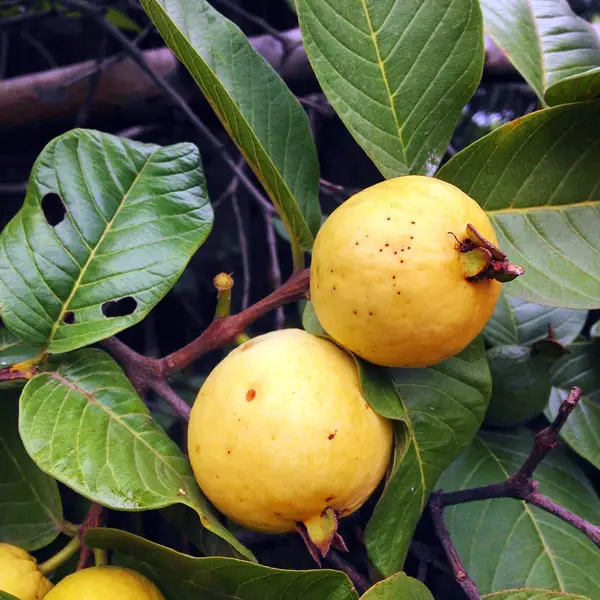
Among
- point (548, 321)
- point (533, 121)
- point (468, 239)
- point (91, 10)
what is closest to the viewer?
point (468, 239)

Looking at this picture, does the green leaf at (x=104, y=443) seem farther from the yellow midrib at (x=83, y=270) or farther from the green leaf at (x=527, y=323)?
the green leaf at (x=527, y=323)

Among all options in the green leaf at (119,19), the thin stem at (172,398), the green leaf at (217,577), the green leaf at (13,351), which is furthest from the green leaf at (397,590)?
the green leaf at (119,19)

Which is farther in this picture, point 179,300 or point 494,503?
point 179,300

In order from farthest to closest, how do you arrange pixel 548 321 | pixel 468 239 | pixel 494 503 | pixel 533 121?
pixel 548 321 < pixel 494 503 < pixel 533 121 < pixel 468 239

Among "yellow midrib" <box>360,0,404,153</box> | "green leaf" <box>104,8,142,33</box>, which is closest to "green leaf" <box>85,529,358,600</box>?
"yellow midrib" <box>360,0,404,153</box>

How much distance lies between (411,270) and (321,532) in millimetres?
269

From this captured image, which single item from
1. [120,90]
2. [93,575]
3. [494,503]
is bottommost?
[494,503]

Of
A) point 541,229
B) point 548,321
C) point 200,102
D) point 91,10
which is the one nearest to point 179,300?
point 200,102

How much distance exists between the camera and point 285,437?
0.60 metres

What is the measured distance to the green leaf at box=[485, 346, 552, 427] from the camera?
2.99ft

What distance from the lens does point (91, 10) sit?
50.6 inches

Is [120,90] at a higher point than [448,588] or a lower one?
higher

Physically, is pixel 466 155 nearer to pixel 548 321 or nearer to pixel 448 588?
pixel 548 321

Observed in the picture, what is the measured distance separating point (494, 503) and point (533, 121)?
1.67ft
